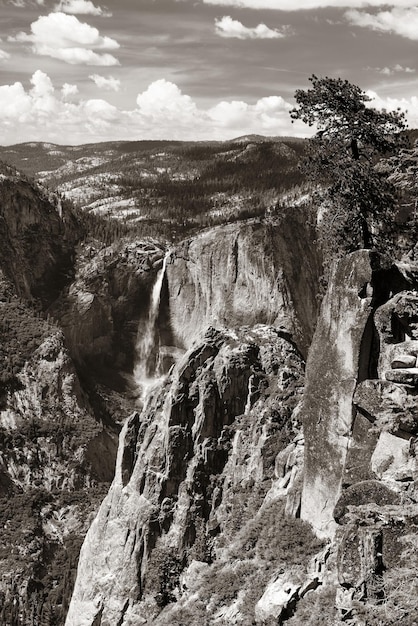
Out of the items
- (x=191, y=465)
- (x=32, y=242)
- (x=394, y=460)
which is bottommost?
(x=191, y=465)

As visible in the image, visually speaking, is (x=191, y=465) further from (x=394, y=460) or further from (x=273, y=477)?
(x=394, y=460)

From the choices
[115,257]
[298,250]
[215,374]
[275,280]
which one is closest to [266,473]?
[215,374]

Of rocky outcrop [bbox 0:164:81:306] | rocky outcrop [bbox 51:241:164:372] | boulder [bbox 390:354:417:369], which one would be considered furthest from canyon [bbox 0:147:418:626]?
rocky outcrop [bbox 0:164:81:306]

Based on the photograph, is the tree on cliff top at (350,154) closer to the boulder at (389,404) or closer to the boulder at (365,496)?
the boulder at (389,404)

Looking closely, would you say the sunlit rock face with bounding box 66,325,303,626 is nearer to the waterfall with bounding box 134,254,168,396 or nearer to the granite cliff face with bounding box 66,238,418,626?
the granite cliff face with bounding box 66,238,418,626

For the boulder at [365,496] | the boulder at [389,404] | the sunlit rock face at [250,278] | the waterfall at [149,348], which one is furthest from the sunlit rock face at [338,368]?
the waterfall at [149,348]

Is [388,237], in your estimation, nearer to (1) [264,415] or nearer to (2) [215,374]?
(1) [264,415]

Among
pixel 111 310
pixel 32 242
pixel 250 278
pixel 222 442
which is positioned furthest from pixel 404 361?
pixel 32 242
